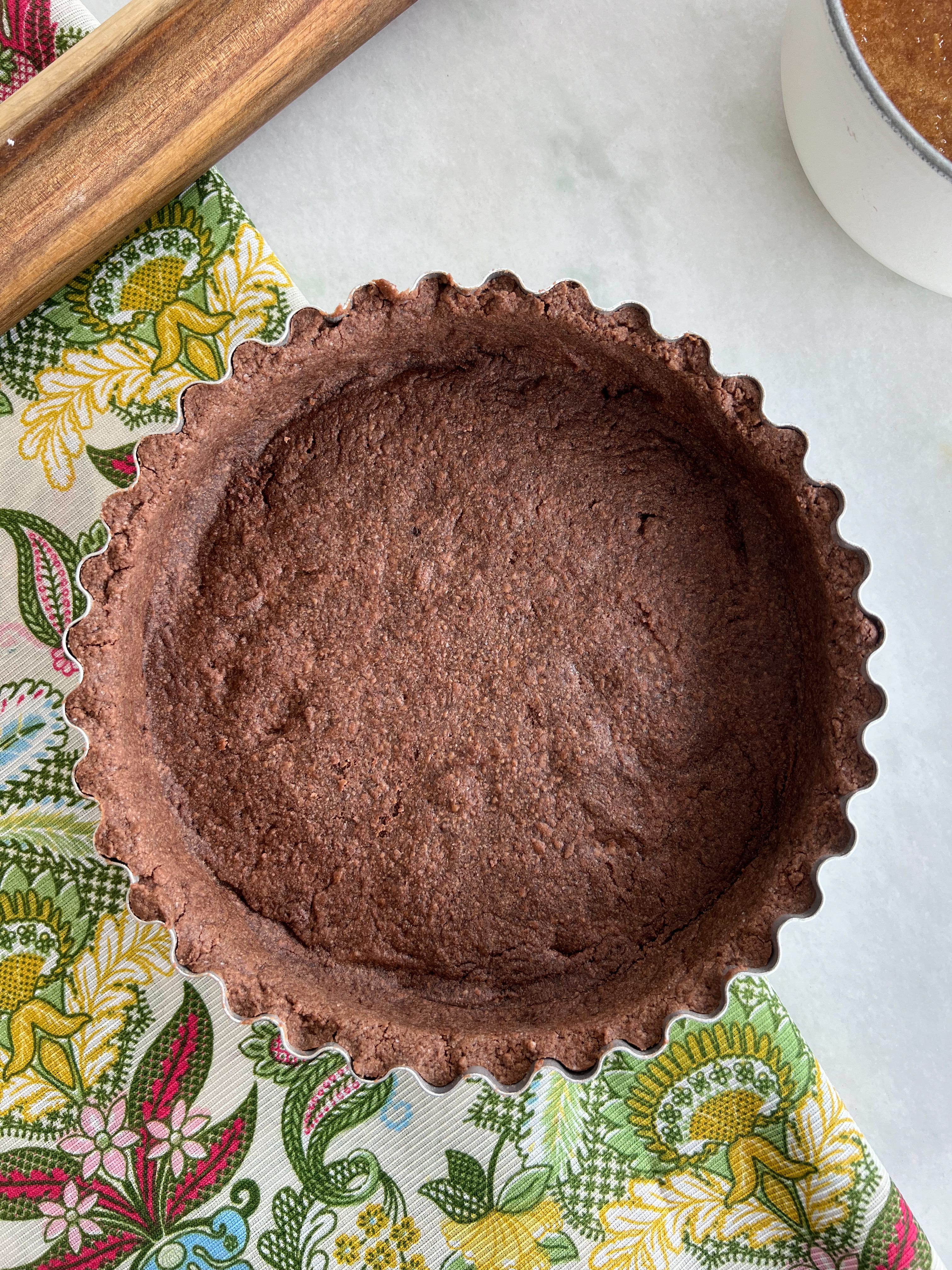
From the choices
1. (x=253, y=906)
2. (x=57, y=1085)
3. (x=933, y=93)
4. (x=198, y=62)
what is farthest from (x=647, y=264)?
(x=57, y=1085)

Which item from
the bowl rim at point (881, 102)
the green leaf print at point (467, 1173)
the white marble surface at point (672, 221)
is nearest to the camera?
the bowl rim at point (881, 102)

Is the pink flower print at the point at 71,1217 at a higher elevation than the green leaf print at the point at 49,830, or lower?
lower

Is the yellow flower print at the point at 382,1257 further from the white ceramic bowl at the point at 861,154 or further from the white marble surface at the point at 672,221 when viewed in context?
the white ceramic bowl at the point at 861,154

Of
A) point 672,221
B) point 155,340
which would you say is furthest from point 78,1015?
point 672,221

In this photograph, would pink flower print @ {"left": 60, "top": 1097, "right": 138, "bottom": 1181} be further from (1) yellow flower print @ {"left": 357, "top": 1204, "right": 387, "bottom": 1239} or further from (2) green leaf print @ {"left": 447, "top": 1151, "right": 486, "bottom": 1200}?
(2) green leaf print @ {"left": 447, "top": 1151, "right": 486, "bottom": 1200}

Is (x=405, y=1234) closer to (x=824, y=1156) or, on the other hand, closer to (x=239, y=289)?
(x=824, y=1156)

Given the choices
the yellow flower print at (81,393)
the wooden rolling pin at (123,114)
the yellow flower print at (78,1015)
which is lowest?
the yellow flower print at (78,1015)


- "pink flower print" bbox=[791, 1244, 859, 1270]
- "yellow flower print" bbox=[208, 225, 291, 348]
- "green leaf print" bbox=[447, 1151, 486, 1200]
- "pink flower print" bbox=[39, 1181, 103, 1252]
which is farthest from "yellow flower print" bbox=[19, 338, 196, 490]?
"pink flower print" bbox=[791, 1244, 859, 1270]

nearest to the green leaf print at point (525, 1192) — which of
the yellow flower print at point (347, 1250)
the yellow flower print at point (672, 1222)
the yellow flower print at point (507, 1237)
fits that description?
the yellow flower print at point (507, 1237)
